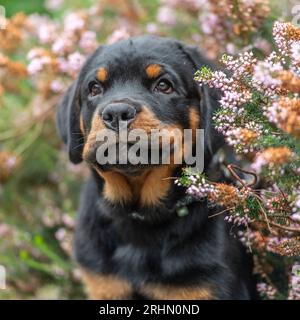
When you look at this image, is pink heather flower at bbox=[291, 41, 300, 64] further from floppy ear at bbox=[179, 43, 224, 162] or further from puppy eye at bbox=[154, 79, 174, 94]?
puppy eye at bbox=[154, 79, 174, 94]

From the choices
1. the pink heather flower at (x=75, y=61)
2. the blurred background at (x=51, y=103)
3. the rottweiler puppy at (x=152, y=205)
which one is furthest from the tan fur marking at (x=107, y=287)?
the pink heather flower at (x=75, y=61)

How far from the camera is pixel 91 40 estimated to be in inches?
157

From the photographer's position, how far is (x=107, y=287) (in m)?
3.02

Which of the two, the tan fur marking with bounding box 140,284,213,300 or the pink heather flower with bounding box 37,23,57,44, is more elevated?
the pink heather flower with bounding box 37,23,57,44

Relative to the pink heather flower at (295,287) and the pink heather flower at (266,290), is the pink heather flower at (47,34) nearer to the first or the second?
the pink heather flower at (266,290)

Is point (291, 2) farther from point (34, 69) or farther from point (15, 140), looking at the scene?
point (15, 140)

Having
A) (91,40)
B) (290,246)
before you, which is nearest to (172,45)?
(91,40)

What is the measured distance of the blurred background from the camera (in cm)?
371

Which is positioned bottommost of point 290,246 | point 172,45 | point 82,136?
point 290,246

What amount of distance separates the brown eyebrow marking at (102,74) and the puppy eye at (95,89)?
5 cm

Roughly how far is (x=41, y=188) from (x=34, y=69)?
4.38 ft

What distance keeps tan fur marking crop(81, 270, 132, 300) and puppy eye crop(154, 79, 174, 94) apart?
0.99 metres

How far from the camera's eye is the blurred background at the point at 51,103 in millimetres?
3707

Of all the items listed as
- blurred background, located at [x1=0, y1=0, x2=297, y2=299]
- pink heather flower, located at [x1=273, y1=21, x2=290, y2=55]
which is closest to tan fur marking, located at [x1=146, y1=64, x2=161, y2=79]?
blurred background, located at [x1=0, y1=0, x2=297, y2=299]
